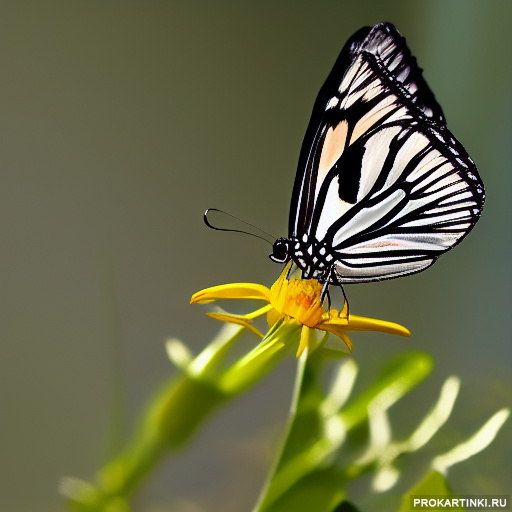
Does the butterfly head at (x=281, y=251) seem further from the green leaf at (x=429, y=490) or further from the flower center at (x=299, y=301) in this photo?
the green leaf at (x=429, y=490)

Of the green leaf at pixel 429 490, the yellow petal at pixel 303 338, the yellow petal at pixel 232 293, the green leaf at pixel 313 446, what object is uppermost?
the yellow petal at pixel 232 293

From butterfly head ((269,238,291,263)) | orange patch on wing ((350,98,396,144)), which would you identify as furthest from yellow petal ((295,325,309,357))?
orange patch on wing ((350,98,396,144))

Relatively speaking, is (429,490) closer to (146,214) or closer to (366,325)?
(366,325)

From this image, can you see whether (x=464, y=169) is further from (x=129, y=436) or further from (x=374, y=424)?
(x=129, y=436)

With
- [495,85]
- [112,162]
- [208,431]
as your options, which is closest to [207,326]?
[208,431]

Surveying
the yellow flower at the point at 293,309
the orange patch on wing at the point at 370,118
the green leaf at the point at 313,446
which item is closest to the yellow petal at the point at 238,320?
the yellow flower at the point at 293,309

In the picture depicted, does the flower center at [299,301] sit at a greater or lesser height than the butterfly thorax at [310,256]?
lesser
